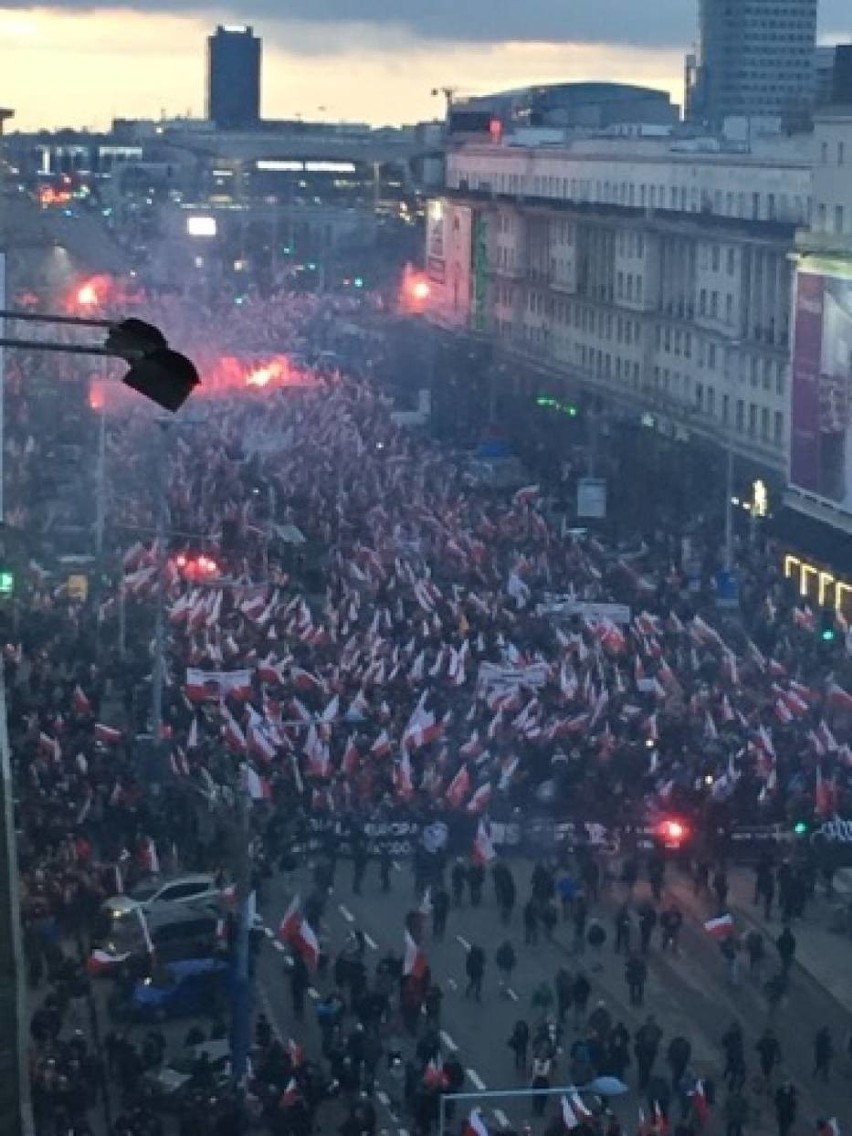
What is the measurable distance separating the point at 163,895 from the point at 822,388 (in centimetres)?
2621

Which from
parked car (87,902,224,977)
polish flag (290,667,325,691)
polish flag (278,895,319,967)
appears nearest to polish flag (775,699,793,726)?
polish flag (290,667,325,691)

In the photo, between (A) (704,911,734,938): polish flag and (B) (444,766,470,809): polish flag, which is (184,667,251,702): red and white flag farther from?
(A) (704,911,734,938): polish flag

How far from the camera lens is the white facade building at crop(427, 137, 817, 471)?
62.7 m

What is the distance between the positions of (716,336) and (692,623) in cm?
2901

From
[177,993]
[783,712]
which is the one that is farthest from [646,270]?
[177,993]

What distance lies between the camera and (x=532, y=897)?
27094mm

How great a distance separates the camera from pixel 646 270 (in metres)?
75.2

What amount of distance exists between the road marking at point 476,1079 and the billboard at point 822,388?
2557cm

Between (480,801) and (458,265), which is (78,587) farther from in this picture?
(458,265)

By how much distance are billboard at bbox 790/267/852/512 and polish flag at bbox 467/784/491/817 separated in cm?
1996

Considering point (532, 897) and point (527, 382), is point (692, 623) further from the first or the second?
point (527, 382)

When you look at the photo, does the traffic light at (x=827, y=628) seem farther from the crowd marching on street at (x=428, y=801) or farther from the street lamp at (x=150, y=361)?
the street lamp at (x=150, y=361)

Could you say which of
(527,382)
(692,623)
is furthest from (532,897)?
(527,382)

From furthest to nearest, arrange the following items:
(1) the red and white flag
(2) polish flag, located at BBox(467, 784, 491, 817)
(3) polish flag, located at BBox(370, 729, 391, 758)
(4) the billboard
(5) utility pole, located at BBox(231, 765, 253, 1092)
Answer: (4) the billboard → (1) the red and white flag → (3) polish flag, located at BBox(370, 729, 391, 758) → (2) polish flag, located at BBox(467, 784, 491, 817) → (5) utility pole, located at BBox(231, 765, 253, 1092)
